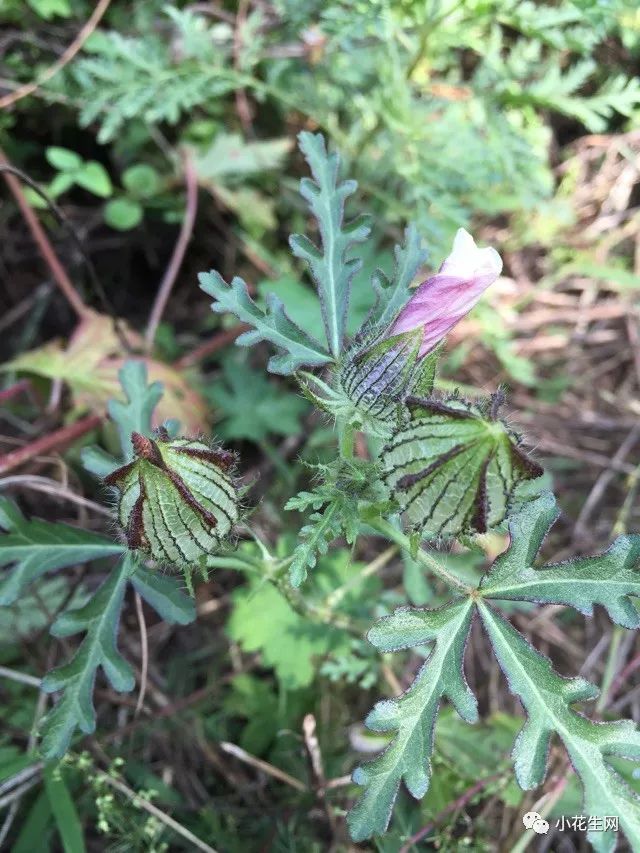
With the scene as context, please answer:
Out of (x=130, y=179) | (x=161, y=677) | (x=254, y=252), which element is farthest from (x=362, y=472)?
(x=130, y=179)

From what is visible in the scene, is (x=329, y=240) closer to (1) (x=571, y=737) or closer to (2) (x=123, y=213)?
(1) (x=571, y=737)

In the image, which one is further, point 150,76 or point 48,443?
point 150,76

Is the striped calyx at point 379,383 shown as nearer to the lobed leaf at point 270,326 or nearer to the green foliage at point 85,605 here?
the lobed leaf at point 270,326

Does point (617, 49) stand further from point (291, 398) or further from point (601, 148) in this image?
point (291, 398)

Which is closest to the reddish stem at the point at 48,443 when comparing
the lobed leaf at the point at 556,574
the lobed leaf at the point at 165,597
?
the lobed leaf at the point at 165,597

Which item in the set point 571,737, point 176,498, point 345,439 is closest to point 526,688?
point 571,737

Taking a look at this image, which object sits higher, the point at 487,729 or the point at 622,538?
the point at 622,538
